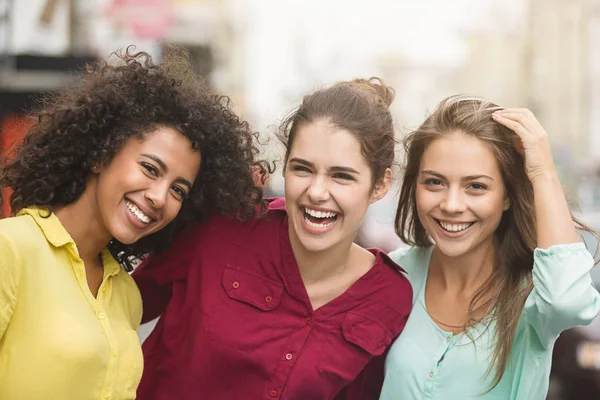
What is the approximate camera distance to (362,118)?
11.5ft

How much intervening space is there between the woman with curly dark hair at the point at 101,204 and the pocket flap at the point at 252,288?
0.31 m

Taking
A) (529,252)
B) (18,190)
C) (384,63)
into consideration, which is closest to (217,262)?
(18,190)

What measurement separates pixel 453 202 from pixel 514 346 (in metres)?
0.70

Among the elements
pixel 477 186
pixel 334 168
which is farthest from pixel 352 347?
pixel 477 186

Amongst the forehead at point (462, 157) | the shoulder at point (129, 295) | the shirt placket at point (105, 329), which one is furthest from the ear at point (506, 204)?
the shirt placket at point (105, 329)

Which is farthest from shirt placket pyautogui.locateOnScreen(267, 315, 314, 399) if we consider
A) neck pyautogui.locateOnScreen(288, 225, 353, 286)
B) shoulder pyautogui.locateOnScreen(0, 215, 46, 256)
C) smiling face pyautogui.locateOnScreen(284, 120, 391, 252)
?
shoulder pyautogui.locateOnScreen(0, 215, 46, 256)

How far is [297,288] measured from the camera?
11.6 feet

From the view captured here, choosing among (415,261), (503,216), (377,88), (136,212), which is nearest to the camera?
(136,212)

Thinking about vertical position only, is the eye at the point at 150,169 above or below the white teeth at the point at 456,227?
above

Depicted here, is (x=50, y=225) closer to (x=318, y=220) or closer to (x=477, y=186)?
(x=318, y=220)

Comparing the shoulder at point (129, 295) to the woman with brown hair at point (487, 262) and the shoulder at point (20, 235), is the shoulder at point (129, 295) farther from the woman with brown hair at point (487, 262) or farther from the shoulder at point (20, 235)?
the woman with brown hair at point (487, 262)

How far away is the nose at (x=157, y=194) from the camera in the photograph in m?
3.09

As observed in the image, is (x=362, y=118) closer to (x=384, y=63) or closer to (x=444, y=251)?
(x=444, y=251)

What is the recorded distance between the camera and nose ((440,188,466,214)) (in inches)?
132
